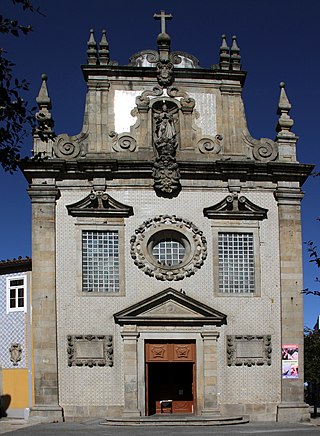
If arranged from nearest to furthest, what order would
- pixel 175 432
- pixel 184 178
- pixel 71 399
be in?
pixel 175 432 < pixel 71 399 < pixel 184 178

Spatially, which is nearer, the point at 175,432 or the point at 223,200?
the point at 175,432

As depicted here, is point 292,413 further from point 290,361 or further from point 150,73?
point 150,73

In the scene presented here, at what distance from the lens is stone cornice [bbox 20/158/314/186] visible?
2473cm

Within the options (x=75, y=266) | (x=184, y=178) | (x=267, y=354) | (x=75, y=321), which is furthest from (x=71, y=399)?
(x=184, y=178)

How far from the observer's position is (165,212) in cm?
2498

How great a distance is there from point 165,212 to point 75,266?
3366 millimetres

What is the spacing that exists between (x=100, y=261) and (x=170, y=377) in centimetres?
442

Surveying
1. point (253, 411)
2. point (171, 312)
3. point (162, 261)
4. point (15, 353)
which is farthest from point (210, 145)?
point (15, 353)

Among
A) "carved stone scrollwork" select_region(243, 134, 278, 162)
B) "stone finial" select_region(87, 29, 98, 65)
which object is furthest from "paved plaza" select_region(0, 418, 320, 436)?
"stone finial" select_region(87, 29, 98, 65)

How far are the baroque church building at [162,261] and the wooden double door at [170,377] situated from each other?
0.04m

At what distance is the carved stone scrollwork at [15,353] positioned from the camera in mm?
24859

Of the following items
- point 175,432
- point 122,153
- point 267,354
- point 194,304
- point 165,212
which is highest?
point 122,153

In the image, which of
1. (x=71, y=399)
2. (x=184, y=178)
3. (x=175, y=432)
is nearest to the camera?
(x=175, y=432)

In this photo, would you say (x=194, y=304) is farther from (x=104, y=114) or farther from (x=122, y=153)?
(x=104, y=114)
